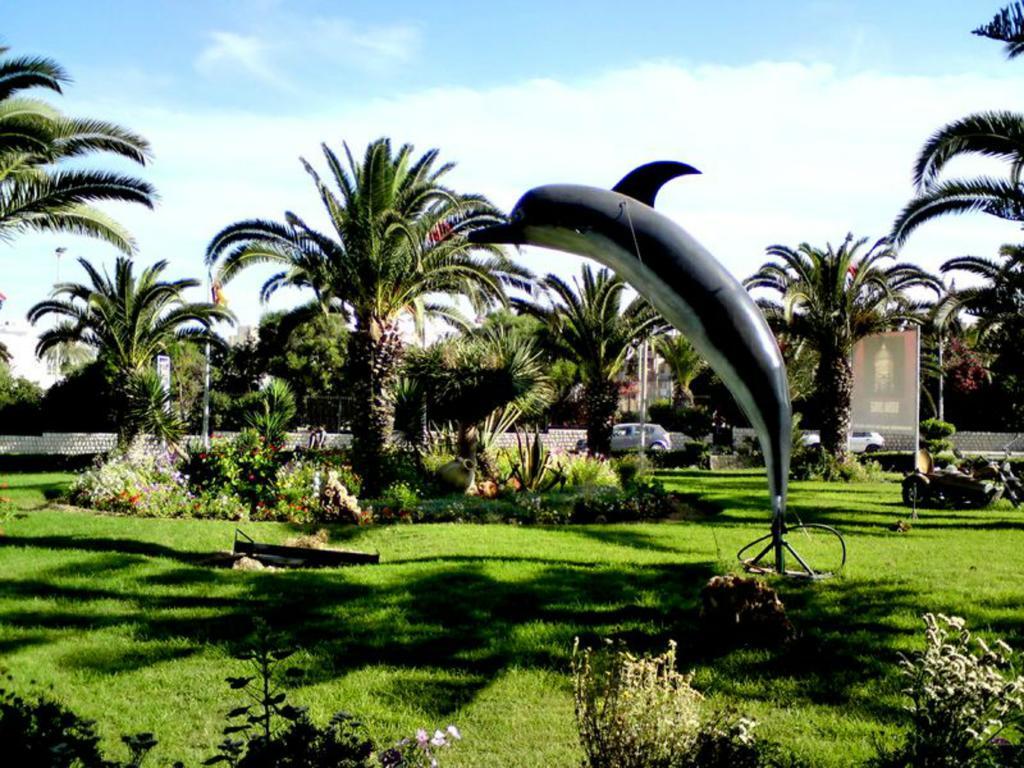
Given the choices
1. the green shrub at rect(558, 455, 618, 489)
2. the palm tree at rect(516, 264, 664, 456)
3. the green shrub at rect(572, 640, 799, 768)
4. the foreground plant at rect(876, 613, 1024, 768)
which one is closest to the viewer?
the foreground plant at rect(876, 613, 1024, 768)

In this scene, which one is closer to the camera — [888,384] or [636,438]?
[888,384]

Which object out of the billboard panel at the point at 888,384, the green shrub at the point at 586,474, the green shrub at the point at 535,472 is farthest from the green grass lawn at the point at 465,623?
the billboard panel at the point at 888,384

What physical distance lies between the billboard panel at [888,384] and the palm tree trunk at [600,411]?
5.96 metres

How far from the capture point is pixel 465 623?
672 cm

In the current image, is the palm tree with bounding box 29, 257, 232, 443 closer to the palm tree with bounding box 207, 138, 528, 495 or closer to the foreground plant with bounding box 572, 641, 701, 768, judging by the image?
the palm tree with bounding box 207, 138, 528, 495

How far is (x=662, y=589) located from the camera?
7.70 m

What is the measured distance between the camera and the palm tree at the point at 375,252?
14969mm


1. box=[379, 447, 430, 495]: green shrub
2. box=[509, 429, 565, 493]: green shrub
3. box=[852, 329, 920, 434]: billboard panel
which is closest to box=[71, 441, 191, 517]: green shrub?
box=[379, 447, 430, 495]: green shrub

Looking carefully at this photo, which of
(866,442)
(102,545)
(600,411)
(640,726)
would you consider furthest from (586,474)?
(866,442)

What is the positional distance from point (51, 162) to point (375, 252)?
→ 17.2 ft

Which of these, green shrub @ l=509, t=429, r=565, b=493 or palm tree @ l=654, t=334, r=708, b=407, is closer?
green shrub @ l=509, t=429, r=565, b=493

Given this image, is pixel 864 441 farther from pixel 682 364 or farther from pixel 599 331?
pixel 599 331

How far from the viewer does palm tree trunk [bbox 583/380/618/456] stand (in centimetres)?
2100

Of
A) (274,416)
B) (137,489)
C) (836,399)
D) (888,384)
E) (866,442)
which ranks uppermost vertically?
(888,384)
